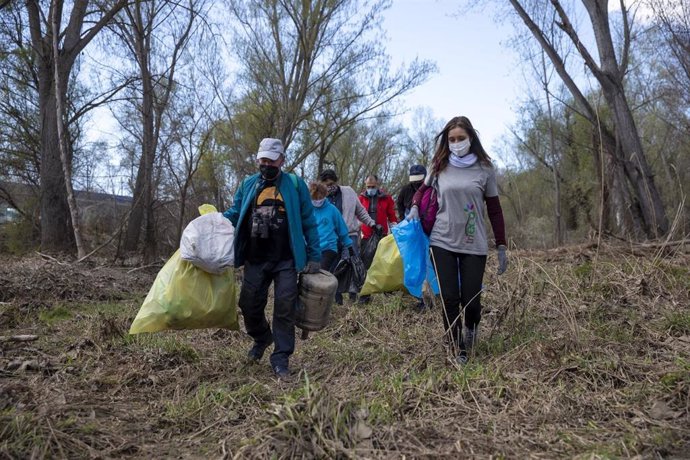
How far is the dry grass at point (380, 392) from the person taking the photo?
241cm

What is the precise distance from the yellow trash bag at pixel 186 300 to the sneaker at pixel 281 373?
52cm

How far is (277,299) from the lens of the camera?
155 inches

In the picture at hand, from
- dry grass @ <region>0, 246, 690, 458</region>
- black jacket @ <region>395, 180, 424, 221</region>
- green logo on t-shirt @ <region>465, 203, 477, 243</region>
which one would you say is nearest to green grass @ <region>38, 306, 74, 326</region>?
dry grass @ <region>0, 246, 690, 458</region>

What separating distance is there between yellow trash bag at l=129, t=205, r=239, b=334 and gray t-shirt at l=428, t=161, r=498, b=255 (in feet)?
5.06

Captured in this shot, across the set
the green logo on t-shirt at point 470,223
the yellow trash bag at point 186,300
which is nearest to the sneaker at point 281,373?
the yellow trash bag at point 186,300

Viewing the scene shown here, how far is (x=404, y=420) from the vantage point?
2734 millimetres

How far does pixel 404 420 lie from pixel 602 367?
50.3 inches

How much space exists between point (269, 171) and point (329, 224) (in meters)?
2.41

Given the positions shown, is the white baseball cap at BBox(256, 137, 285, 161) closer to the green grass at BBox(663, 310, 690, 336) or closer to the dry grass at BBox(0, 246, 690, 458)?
the dry grass at BBox(0, 246, 690, 458)

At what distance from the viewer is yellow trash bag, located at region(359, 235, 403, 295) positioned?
5.94 m

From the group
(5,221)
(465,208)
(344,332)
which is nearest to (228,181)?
(5,221)

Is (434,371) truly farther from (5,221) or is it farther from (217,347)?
(5,221)

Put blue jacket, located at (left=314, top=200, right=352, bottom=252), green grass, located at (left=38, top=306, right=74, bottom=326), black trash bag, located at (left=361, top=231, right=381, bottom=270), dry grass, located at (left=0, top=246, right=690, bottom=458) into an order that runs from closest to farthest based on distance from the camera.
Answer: dry grass, located at (left=0, top=246, right=690, bottom=458) → green grass, located at (left=38, top=306, right=74, bottom=326) → blue jacket, located at (left=314, top=200, right=352, bottom=252) → black trash bag, located at (left=361, top=231, right=381, bottom=270)

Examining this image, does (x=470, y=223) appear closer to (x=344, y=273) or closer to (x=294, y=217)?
(x=294, y=217)
